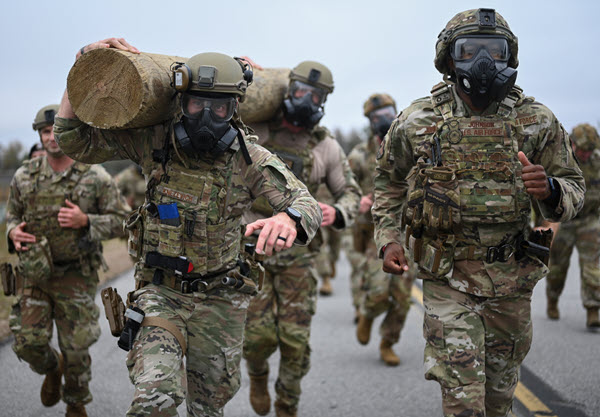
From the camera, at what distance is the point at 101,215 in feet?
19.6

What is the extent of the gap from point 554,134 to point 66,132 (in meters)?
2.94

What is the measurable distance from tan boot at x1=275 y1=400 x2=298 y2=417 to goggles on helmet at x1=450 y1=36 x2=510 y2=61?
3.15 meters

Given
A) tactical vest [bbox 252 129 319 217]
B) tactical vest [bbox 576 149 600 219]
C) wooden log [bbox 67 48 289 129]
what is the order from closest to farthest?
wooden log [bbox 67 48 289 129] → tactical vest [bbox 252 129 319 217] → tactical vest [bbox 576 149 600 219]

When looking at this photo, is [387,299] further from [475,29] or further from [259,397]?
[475,29]

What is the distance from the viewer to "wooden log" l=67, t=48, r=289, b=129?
3.78 metres

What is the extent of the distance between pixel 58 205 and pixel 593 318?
21.1ft

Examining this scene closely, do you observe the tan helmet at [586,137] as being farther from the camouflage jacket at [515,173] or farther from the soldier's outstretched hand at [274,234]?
the soldier's outstretched hand at [274,234]

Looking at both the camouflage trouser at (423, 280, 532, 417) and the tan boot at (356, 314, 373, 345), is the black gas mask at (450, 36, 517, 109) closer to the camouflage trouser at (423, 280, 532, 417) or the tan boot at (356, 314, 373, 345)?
the camouflage trouser at (423, 280, 532, 417)

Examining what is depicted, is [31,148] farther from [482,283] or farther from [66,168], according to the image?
[482,283]

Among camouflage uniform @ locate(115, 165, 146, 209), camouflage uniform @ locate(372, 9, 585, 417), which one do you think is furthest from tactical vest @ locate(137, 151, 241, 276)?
camouflage uniform @ locate(115, 165, 146, 209)

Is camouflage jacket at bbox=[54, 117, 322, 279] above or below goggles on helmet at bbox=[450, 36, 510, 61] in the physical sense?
below

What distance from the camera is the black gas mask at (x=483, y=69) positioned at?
13.4 ft

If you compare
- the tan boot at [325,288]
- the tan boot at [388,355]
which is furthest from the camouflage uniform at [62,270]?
the tan boot at [325,288]

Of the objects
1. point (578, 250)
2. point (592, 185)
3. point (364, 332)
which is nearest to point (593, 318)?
point (578, 250)
